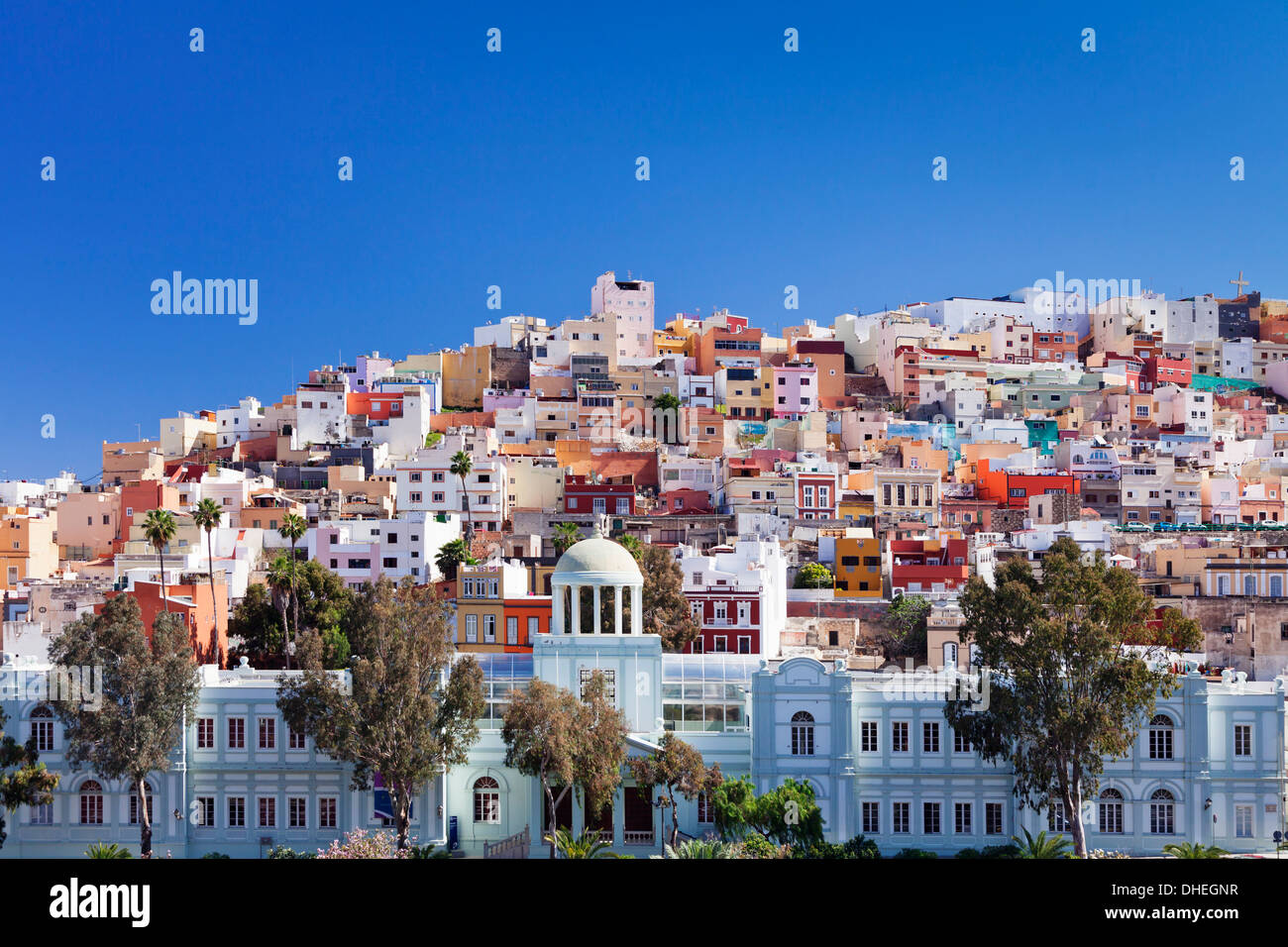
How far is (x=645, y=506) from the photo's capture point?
270ft

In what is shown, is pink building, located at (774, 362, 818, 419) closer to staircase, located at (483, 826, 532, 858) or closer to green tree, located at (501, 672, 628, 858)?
staircase, located at (483, 826, 532, 858)

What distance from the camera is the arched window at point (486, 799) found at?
128 feet

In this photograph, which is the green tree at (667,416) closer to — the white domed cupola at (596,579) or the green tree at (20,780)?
the white domed cupola at (596,579)

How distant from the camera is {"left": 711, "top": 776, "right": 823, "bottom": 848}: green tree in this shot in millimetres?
35750

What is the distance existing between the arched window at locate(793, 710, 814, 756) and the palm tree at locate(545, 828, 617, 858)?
5458mm

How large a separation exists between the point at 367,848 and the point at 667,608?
2305cm

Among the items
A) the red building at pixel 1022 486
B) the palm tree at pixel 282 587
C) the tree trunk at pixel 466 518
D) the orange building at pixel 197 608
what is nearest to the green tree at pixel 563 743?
the orange building at pixel 197 608

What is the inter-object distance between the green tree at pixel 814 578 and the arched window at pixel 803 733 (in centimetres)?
3032

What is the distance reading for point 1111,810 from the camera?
3788cm

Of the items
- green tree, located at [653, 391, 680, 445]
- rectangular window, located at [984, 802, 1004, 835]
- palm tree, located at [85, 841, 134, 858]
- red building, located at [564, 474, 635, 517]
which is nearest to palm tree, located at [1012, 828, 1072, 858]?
rectangular window, located at [984, 802, 1004, 835]
